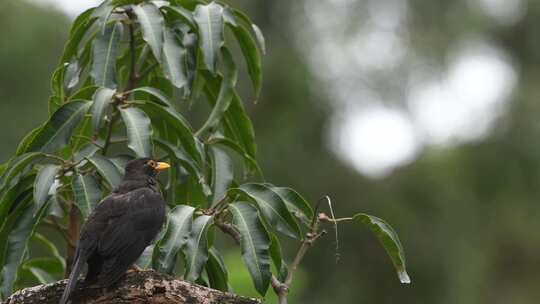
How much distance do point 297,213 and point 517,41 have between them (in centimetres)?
1237

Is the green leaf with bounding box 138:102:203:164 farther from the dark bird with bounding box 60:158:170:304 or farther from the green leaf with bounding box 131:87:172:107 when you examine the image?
Result: the dark bird with bounding box 60:158:170:304

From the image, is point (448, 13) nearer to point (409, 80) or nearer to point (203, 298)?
point (409, 80)

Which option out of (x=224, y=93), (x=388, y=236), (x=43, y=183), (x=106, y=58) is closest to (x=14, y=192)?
(x=43, y=183)

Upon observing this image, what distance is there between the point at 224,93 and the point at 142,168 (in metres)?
0.59

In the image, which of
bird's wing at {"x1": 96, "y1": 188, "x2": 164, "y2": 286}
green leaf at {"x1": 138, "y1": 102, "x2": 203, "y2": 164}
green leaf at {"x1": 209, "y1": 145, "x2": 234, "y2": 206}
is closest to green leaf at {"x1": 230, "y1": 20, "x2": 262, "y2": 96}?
green leaf at {"x1": 209, "y1": 145, "x2": 234, "y2": 206}

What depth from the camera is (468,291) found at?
11742 mm

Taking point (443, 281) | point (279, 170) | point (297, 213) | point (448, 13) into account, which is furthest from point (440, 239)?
point (297, 213)

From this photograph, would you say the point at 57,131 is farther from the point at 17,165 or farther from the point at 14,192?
the point at 14,192

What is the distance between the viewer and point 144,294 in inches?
165

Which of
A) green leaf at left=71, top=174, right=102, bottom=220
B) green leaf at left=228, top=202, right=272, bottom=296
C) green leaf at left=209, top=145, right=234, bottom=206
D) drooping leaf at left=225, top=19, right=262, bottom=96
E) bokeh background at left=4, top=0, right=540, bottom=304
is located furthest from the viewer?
bokeh background at left=4, top=0, right=540, bottom=304

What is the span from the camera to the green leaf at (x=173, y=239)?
4.31 meters

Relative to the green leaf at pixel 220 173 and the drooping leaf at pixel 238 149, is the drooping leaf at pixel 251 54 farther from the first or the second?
the green leaf at pixel 220 173

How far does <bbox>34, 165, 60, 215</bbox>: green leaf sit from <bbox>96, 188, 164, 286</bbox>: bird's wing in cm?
31

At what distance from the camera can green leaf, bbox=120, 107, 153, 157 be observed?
15.3ft
